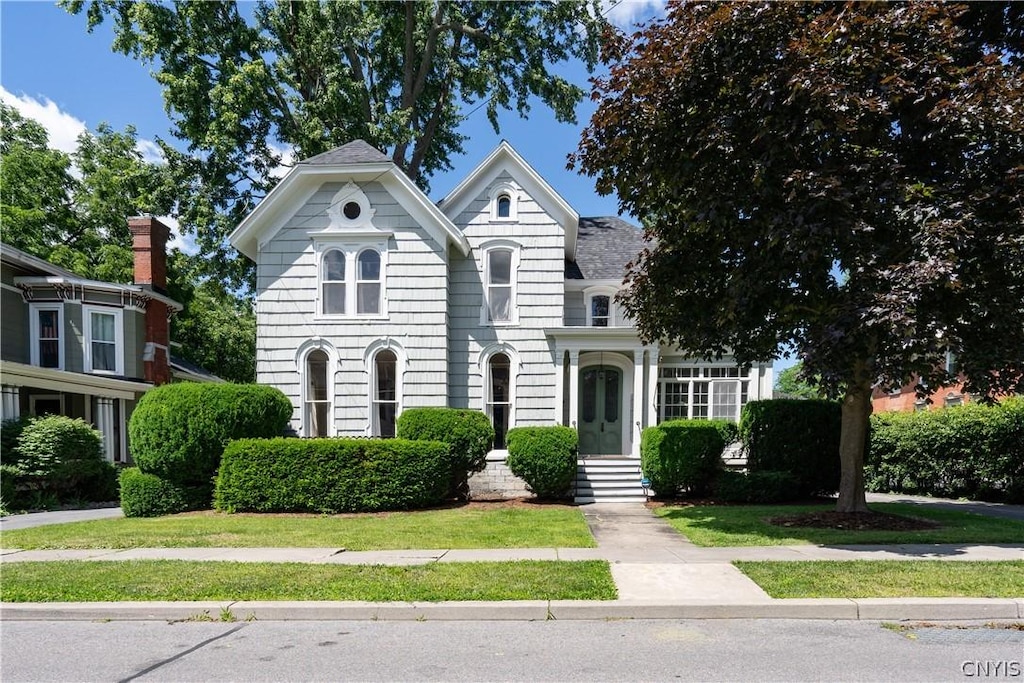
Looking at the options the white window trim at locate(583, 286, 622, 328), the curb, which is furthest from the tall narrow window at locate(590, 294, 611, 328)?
the curb

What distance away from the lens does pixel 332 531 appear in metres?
9.98

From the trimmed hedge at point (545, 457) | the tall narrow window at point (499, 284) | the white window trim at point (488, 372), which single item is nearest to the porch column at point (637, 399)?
the trimmed hedge at point (545, 457)

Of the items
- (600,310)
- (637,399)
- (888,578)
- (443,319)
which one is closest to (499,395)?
(443,319)

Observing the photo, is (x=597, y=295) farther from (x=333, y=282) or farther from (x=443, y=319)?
(x=333, y=282)

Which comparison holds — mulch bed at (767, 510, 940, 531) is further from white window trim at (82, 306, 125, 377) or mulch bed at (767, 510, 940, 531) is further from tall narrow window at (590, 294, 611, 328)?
white window trim at (82, 306, 125, 377)

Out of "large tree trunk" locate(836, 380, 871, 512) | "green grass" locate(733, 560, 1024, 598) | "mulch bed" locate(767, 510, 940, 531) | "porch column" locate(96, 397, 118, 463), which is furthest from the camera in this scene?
"porch column" locate(96, 397, 118, 463)

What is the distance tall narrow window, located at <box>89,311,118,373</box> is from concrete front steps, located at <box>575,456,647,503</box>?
16.0 metres

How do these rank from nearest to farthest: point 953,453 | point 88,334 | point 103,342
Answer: point 953,453 → point 88,334 → point 103,342

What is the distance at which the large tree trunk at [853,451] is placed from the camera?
33.6 feet

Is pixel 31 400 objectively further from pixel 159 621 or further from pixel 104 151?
pixel 159 621

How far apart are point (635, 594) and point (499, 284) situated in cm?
1108

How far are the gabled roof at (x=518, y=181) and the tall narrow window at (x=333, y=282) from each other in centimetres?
311

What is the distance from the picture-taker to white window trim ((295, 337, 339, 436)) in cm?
1534

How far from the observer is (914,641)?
198 inches
